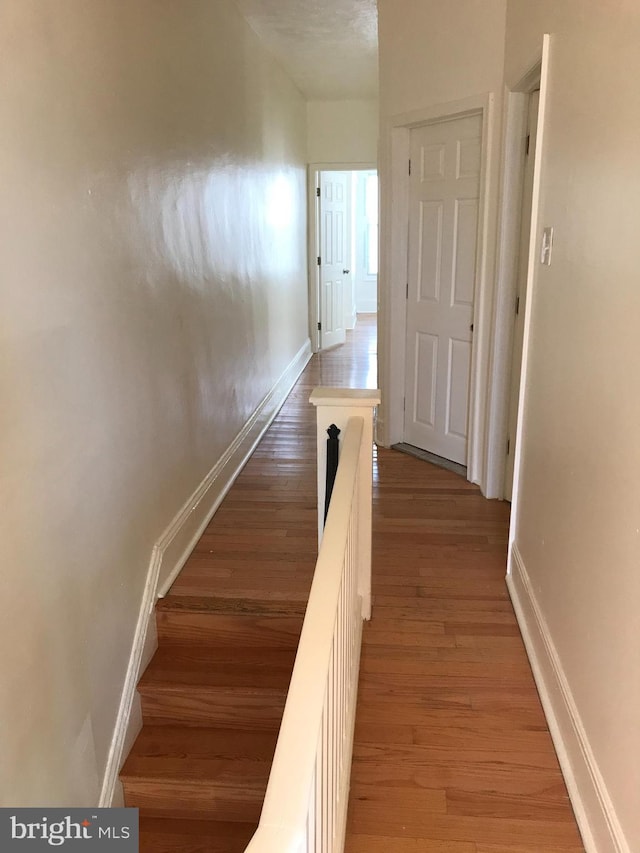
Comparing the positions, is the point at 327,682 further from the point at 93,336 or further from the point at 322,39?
the point at 322,39

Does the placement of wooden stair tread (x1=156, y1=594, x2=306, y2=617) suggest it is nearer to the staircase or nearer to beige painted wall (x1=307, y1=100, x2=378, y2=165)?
the staircase

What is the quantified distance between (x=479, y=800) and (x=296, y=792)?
127 cm

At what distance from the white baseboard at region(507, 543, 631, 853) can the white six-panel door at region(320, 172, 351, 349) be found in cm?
567

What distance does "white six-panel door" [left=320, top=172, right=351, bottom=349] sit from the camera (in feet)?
25.2

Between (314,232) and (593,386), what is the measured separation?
6.06 meters

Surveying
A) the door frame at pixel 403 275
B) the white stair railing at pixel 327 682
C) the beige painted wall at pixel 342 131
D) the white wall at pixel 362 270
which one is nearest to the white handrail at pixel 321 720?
the white stair railing at pixel 327 682

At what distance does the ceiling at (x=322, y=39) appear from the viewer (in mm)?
4180

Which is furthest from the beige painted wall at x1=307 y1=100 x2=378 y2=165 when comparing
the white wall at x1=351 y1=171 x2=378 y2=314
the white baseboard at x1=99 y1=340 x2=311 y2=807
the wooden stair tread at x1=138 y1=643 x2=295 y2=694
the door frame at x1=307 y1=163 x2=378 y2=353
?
→ the wooden stair tread at x1=138 y1=643 x2=295 y2=694

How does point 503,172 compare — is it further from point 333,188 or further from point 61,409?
point 333,188

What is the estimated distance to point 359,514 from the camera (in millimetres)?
2465

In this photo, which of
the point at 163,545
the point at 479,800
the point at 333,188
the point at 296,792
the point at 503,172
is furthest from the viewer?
the point at 333,188

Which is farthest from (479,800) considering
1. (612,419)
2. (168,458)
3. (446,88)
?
(446,88)

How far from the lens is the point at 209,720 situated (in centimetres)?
260

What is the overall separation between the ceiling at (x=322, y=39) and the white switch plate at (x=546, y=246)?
2.49 metres
